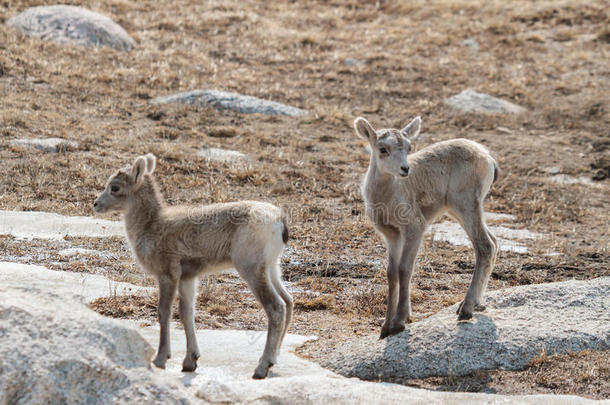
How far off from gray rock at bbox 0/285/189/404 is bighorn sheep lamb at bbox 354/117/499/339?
157 inches

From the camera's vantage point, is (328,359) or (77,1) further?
(77,1)

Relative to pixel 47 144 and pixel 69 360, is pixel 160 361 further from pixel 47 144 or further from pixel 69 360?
pixel 47 144

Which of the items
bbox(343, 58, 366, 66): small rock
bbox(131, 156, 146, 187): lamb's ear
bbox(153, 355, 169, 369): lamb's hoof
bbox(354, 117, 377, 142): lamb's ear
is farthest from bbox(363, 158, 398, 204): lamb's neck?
bbox(343, 58, 366, 66): small rock

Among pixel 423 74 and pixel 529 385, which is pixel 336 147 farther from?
pixel 529 385

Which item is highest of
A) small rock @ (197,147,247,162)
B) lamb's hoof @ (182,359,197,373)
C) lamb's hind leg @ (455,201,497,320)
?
lamb's hind leg @ (455,201,497,320)

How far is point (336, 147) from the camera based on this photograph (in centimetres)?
2200

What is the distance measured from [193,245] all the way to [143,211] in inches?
33.4

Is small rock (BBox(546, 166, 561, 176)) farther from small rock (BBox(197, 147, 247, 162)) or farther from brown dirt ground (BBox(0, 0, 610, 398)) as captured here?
small rock (BBox(197, 147, 247, 162))

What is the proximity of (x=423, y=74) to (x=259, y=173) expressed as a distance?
11.7 m

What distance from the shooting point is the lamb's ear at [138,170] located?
30.3 ft

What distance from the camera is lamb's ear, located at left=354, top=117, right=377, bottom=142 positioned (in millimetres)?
10781

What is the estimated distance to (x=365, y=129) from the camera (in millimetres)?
10953

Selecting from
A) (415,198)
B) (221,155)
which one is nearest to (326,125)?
(221,155)

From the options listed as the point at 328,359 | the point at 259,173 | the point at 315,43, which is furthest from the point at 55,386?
the point at 315,43
